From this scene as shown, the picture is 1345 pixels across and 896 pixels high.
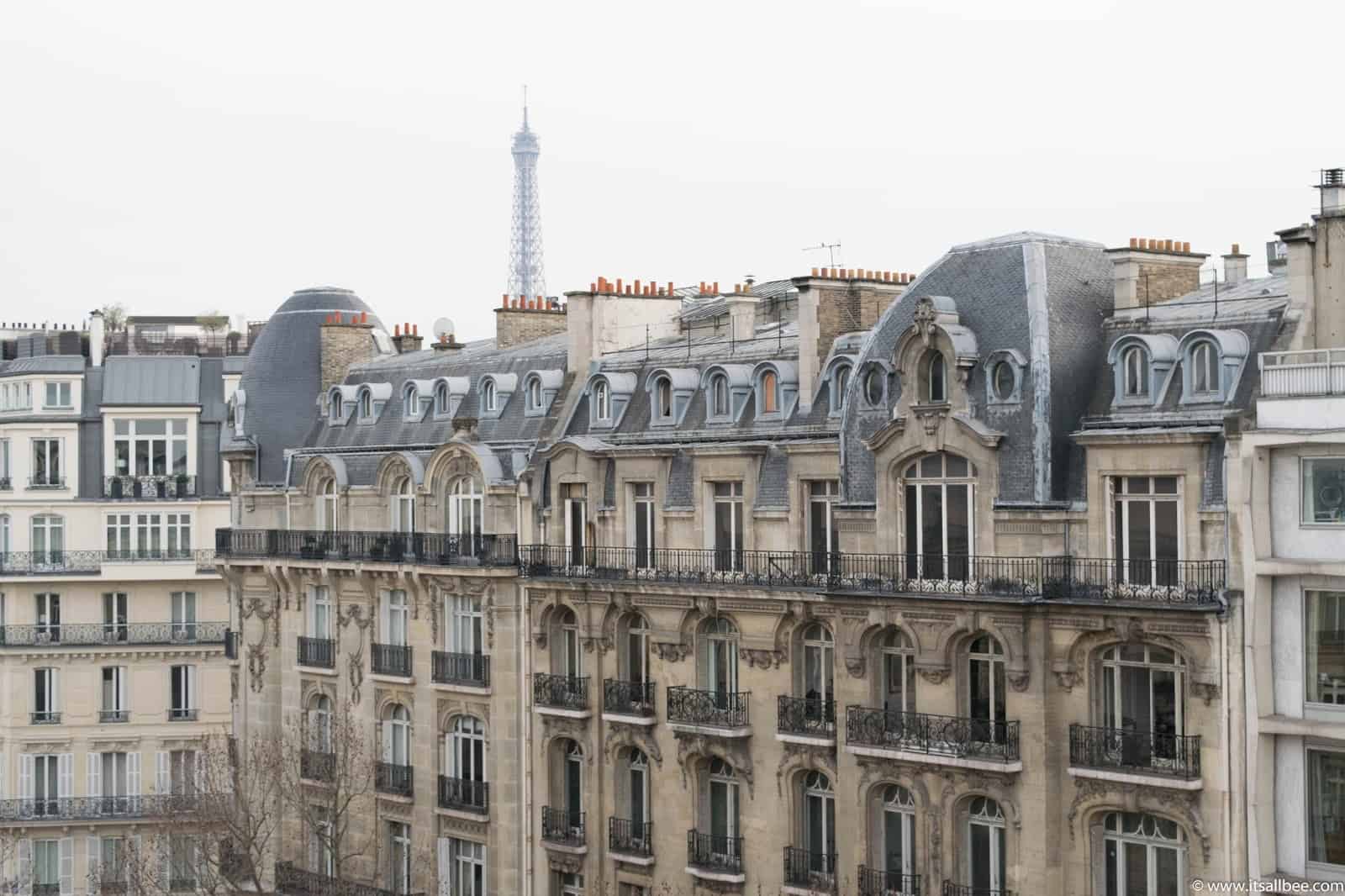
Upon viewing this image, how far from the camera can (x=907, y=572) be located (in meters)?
45.0

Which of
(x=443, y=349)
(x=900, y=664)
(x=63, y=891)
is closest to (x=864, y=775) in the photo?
(x=900, y=664)

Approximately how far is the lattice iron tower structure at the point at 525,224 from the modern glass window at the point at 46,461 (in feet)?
298

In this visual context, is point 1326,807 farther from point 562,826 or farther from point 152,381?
point 152,381

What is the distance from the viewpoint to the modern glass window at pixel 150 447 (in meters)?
78.8

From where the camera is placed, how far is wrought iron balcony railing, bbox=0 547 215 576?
77.2 meters

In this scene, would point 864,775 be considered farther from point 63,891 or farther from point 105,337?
point 105,337

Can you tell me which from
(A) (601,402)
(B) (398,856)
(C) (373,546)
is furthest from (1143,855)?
(C) (373,546)

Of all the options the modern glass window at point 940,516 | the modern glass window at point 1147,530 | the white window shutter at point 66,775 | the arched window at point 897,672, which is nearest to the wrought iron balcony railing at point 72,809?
the white window shutter at point 66,775

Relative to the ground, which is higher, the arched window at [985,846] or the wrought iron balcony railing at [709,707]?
the wrought iron balcony railing at [709,707]

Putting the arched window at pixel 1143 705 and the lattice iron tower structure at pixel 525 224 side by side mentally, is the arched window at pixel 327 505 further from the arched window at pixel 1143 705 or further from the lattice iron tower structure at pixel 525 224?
the lattice iron tower structure at pixel 525 224

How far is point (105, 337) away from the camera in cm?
8581

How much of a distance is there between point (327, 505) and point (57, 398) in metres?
20.2

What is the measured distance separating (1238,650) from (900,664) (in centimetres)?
830

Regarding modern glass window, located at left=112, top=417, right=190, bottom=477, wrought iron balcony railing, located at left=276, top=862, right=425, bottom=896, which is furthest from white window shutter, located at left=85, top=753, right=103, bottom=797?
wrought iron balcony railing, located at left=276, top=862, right=425, bottom=896
